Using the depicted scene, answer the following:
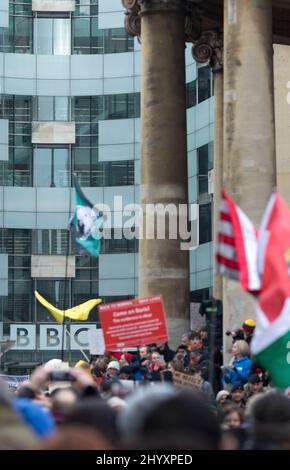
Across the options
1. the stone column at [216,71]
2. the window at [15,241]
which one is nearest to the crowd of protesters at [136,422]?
the stone column at [216,71]

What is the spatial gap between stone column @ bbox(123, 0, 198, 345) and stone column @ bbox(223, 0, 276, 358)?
5.75 meters

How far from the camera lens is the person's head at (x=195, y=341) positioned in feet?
117

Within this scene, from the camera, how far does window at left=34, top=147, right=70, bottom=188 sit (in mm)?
84438

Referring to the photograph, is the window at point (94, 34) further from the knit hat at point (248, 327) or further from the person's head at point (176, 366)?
the person's head at point (176, 366)

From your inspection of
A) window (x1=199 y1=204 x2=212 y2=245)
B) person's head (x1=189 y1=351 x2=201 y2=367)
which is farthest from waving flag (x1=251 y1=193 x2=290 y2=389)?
window (x1=199 y1=204 x2=212 y2=245)

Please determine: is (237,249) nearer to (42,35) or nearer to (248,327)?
(248,327)

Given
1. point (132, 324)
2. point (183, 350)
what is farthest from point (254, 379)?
point (183, 350)

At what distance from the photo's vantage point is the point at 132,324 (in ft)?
91.7

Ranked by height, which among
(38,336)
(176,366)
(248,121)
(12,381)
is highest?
(248,121)

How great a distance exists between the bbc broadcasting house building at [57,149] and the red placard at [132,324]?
54.2 m

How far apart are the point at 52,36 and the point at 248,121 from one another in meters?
53.2

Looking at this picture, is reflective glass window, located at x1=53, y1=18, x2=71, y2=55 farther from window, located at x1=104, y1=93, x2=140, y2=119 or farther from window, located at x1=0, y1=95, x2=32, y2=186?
window, located at x1=0, y1=95, x2=32, y2=186
